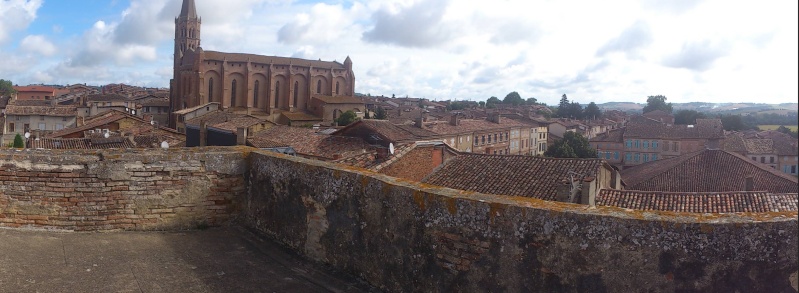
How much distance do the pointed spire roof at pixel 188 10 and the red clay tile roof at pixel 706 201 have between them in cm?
9084

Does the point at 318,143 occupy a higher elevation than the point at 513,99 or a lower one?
lower

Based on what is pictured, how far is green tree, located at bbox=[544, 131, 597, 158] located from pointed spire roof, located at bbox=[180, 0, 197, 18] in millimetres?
68887

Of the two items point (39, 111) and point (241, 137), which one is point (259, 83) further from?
point (241, 137)

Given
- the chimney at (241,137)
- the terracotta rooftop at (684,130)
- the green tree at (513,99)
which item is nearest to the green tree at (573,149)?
the terracotta rooftop at (684,130)

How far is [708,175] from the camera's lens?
2406cm

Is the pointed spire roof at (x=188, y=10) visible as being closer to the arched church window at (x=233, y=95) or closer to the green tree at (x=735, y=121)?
the arched church window at (x=233, y=95)

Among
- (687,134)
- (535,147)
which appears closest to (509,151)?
(535,147)

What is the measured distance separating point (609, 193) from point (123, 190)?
14.2 m

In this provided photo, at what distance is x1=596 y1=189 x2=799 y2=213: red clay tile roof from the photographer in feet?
47.2

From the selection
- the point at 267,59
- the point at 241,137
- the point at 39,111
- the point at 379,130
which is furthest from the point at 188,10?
the point at 379,130

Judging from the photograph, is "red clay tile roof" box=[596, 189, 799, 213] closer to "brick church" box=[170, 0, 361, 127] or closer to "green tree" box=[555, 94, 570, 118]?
"brick church" box=[170, 0, 361, 127]

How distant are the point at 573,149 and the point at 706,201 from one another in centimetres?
A: 3645

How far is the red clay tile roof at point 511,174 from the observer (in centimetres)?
1585

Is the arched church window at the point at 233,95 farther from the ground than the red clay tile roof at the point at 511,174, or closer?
farther from the ground
